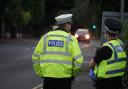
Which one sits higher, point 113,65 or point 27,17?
point 27,17

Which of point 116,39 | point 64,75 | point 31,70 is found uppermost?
point 116,39

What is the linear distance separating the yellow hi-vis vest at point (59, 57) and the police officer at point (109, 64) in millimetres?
275

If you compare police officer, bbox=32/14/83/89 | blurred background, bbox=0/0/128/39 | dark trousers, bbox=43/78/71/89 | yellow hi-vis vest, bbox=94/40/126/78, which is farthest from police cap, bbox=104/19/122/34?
blurred background, bbox=0/0/128/39

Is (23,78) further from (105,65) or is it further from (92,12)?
(105,65)

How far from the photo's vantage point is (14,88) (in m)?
14.9

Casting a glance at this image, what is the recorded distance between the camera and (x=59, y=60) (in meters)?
7.14

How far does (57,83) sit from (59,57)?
1.18 ft

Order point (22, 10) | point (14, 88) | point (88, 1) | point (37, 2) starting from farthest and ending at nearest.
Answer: point (37, 2)
point (22, 10)
point (88, 1)
point (14, 88)

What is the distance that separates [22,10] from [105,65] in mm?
54813

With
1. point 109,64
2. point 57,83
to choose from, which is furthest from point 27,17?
point 109,64

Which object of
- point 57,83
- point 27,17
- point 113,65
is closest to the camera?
point 113,65

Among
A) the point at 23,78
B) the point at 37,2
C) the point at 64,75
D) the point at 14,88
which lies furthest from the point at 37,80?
the point at 37,2

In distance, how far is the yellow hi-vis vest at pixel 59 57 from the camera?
714 cm

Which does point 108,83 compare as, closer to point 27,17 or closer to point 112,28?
point 112,28
